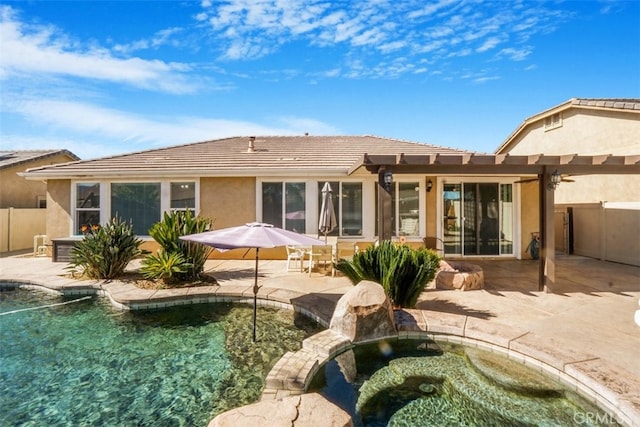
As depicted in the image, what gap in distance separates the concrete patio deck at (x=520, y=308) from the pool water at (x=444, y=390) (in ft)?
0.85

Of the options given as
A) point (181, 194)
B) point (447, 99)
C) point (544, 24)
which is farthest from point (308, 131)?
point (544, 24)

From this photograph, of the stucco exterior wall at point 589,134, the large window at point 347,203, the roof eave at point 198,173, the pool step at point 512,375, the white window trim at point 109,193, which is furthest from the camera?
the stucco exterior wall at point 589,134

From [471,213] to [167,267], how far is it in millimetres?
11152

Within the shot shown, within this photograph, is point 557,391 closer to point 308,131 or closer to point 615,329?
point 615,329

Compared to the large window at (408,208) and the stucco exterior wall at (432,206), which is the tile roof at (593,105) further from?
the large window at (408,208)

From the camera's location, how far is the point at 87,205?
1329 centimetres

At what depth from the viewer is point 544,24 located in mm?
11000

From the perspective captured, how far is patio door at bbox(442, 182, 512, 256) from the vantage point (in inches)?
504

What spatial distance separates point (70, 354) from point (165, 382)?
2226 millimetres

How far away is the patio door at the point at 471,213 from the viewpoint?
12.8m

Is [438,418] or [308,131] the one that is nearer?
[438,418]

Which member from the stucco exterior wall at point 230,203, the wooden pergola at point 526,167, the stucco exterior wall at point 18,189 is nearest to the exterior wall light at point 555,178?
the wooden pergola at point 526,167

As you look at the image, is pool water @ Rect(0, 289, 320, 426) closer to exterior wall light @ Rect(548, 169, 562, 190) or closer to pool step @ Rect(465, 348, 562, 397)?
pool step @ Rect(465, 348, 562, 397)

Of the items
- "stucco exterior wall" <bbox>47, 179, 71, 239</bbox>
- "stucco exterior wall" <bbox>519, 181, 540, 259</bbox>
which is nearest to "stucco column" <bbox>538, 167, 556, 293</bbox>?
"stucco exterior wall" <bbox>519, 181, 540, 259</bbox>
